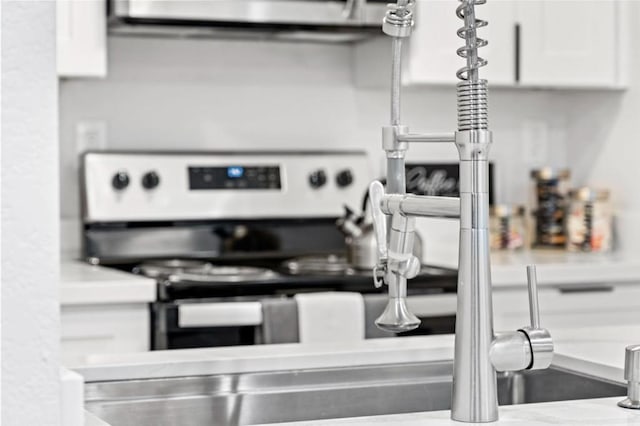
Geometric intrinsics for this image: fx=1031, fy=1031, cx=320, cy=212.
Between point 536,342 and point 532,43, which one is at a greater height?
point 532,43

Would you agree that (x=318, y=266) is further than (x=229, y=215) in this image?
No

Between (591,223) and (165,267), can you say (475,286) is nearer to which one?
(165,267)

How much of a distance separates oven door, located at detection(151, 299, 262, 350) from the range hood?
799 millimetres

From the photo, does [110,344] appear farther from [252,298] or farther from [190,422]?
[190,422]

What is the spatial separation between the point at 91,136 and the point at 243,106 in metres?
0.46

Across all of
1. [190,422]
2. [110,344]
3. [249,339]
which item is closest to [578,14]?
[249,339]

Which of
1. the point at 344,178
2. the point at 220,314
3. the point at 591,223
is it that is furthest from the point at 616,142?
the point at 220,314

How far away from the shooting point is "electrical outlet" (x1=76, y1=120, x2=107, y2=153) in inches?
114

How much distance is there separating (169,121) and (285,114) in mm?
356

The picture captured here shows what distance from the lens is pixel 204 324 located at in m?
2.23

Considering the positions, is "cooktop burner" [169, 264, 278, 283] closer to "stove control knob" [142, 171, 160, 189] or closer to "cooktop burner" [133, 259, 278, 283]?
"cooktop burner" [133, 259, 278, 283]

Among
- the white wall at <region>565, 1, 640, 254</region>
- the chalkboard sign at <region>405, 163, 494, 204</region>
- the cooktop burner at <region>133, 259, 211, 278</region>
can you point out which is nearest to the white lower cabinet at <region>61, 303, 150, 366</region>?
the cooktop burner at <region>133, 259, 211, 278</region>

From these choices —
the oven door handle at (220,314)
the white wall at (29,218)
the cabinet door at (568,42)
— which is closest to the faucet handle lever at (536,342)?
the white wall at (29,218)

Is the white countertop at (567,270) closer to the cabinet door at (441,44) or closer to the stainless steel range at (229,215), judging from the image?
the stainless steel range at (229,215)
